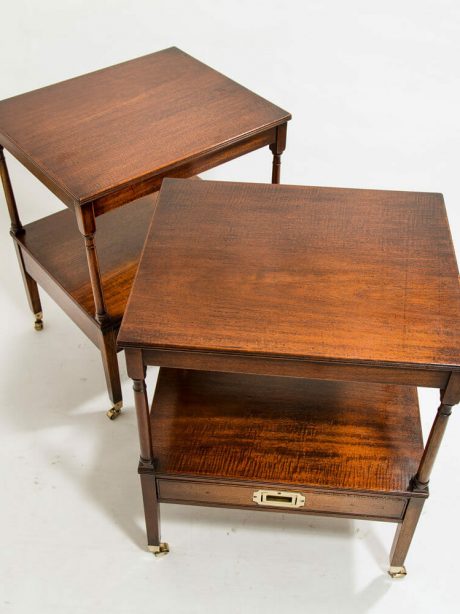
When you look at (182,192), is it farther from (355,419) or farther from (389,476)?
(389,476)

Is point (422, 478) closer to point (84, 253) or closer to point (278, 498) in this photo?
point (278, 498)

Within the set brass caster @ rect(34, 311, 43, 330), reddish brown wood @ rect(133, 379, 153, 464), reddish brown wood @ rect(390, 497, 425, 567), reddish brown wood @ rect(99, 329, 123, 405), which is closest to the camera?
reddish brown wood @ rect(133, 379, 153, 464)

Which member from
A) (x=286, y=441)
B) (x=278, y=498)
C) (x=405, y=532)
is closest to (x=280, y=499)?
(x=278, y=498)

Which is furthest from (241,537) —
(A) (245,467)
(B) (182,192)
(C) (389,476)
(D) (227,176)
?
(D) (227,176)

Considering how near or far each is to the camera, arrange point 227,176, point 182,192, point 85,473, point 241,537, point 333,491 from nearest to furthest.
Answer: point 333,491
point 182,192
point 241,537
point 85,473
point 227,176

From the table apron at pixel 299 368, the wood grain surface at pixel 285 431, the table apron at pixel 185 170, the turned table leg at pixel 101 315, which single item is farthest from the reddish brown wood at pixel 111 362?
the table apron at pixel 299 368

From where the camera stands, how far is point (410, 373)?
1410 mm

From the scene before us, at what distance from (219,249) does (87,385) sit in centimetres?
81

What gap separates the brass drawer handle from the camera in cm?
167

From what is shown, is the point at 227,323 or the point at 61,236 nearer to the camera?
the point at 227,323

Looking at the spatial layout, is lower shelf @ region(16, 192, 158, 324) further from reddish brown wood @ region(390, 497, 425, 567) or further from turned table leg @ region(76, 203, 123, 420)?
reddish brown wood @ region(390, 497, 425, 567)

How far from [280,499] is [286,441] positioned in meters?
0.12

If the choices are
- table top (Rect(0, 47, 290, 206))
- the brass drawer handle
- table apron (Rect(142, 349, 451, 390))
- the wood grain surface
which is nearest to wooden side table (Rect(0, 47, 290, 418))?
table top (Rect(0, 47, 290, 206))

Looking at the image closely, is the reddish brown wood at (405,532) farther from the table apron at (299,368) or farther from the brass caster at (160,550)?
the brass caster at (160,550)
